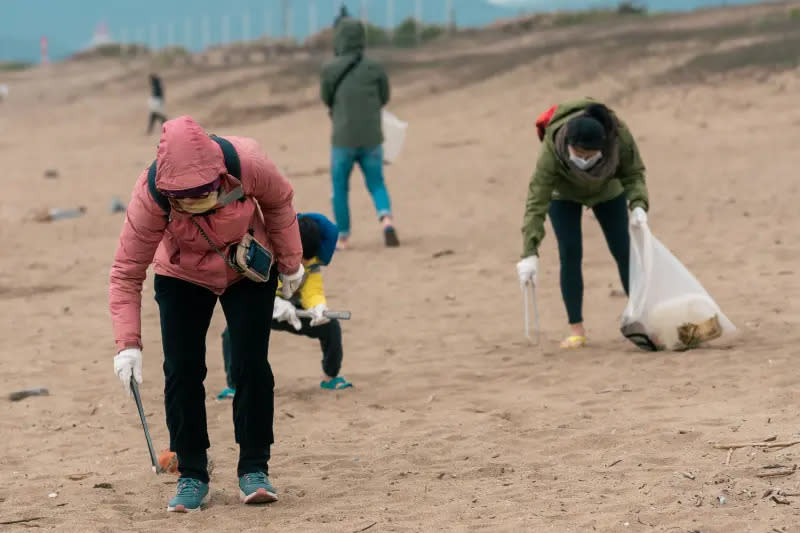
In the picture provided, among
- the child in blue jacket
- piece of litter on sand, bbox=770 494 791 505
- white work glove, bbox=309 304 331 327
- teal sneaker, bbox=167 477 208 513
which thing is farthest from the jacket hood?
piece of litter on sand, bbox=770 494 791 505

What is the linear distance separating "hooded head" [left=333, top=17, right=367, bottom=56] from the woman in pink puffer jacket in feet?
20.3

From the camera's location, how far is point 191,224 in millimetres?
4527

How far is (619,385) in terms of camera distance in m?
6.55

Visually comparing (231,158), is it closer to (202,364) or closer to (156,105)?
(202,364)

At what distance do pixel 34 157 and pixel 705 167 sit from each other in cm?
1269

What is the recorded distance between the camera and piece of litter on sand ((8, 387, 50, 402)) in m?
7.03

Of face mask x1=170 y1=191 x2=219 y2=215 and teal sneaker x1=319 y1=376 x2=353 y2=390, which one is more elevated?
face mask x1=170 y1=191 x2=219 y2=215

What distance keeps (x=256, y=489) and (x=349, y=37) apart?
6609 millimetres

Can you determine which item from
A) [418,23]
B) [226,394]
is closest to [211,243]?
[226,394]

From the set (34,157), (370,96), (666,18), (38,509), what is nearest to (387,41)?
(666,18)

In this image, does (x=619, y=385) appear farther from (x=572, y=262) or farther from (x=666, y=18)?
(x=666, y=18)

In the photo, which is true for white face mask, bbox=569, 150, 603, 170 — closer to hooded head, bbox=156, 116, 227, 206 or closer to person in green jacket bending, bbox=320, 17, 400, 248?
hooded head, bbox=156, 116, 227, 206

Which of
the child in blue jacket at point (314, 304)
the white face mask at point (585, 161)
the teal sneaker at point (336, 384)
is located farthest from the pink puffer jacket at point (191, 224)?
the white face mask at point (585, 161)

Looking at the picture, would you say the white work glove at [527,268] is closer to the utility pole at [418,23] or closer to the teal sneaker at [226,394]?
the teal sneaker at [226,394]
